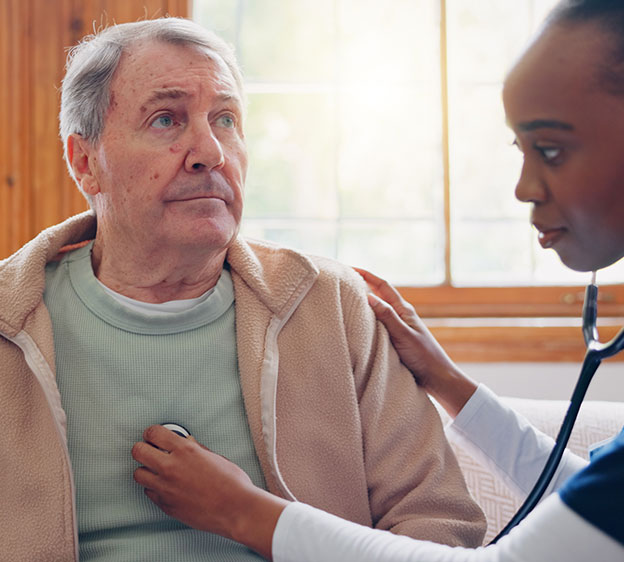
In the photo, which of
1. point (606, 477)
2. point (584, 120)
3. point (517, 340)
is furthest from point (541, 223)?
→ point (517, 340)

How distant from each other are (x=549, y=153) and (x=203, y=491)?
654 mm

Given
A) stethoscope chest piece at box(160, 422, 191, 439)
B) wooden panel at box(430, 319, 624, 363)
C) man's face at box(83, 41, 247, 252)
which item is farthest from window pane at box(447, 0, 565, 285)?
stethoscope chest piece at box(160, 422, 191, 439)

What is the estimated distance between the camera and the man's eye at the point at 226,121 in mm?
1389

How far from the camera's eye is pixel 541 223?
81cm

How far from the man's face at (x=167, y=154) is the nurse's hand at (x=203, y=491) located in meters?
0.37

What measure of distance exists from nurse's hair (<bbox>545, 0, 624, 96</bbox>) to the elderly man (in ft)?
2.42

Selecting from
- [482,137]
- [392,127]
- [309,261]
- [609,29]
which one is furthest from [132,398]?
[482,137]

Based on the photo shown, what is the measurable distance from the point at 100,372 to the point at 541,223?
32.1 inches

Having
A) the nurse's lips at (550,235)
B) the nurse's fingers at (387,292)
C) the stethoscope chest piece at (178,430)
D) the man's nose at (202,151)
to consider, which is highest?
the man's nose at (202,151)

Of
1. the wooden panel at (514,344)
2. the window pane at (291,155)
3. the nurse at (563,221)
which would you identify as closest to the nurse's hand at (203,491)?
the nurse at (563,221)

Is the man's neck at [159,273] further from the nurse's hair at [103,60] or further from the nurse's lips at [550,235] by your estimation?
the nurse's lips at [550,235]

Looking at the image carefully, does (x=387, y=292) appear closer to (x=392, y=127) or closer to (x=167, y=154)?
(x=167, y=154)

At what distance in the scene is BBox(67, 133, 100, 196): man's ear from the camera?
1.40 m

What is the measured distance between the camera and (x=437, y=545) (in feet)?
2.90
